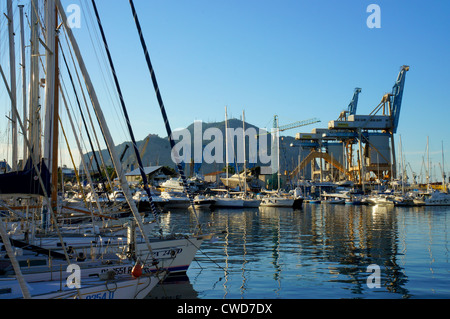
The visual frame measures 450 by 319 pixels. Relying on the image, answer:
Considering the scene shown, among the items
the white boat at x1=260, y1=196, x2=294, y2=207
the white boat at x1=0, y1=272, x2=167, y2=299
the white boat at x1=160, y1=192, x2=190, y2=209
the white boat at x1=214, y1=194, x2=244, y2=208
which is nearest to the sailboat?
the white boat at x1=0, y1=272, x2=167, y2=299

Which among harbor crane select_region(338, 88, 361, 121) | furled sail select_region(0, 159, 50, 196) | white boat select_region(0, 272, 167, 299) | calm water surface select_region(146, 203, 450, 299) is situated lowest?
calm water surface select_region(146, 203, 450, 299)

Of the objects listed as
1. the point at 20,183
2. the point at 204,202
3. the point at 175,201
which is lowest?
the point at 204,202

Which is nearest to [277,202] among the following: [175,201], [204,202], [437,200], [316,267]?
[204,202]

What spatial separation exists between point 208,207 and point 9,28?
64.1m

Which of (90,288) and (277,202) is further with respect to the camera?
(277,202)

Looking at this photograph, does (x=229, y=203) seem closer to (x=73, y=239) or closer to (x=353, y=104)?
(x=73, y=239)

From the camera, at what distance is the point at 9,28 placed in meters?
20.1

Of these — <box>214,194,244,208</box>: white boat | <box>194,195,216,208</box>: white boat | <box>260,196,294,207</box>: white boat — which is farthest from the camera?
<box>260,196,294,207</box>: white boat

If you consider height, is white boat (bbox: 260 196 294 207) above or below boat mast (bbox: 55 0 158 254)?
below

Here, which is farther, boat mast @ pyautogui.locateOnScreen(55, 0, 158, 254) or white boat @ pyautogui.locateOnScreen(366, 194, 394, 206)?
white boat @ pyautogui.locateOnScreen(366, 194, 394, 206)

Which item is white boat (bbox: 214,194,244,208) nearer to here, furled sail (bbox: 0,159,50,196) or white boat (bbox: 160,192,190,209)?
white boat (bbox: 160,192,190,209)

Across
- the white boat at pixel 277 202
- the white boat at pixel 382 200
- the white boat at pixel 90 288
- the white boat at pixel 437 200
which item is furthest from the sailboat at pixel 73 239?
the white boat at pixel 437 200

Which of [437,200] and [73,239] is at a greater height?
[73,239]
